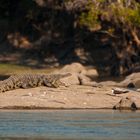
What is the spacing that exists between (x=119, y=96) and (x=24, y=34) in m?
30.8

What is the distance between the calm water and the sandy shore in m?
0.64

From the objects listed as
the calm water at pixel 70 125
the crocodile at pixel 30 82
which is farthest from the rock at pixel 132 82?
the calm water at pixel 70 125

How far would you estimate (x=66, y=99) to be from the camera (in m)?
25.7

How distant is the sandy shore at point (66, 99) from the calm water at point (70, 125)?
64 centimetres

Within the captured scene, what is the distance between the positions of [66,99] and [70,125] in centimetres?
405

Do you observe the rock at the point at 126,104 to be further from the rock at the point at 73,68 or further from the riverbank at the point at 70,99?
the rock at the point at 73,68

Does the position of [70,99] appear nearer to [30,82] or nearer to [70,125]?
[30,82]

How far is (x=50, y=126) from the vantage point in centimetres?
2145

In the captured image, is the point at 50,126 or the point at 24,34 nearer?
the point at 50,126

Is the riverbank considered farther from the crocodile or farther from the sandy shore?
the crocodile

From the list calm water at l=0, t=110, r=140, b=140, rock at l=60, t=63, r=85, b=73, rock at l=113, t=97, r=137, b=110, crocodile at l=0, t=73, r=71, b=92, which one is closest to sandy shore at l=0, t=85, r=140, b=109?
rock at l=113, t=97, r=137, b=110

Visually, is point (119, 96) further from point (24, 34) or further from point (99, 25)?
point (24, 34)

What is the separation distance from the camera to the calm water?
64.8ft

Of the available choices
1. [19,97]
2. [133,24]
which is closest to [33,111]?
[19,97]
